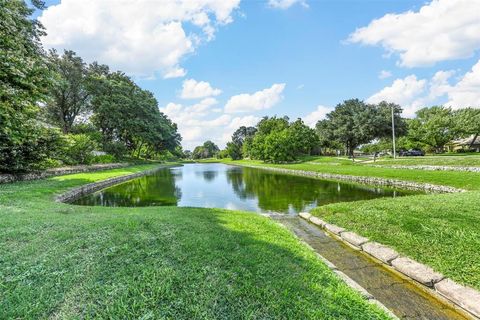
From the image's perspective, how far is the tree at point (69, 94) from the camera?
30.5m

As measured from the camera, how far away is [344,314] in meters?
2.46

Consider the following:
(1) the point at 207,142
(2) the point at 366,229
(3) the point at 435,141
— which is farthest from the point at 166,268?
(1) the point at 207,142

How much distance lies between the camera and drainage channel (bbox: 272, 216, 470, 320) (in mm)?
2873

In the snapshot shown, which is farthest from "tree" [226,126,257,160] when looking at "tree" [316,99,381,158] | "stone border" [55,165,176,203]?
"stone border" [55,165,176,203]

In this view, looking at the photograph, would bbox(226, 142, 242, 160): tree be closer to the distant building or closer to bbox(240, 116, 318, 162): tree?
bbox(240, 116, 318, 162): tree

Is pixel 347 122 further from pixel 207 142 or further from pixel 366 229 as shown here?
pixel 207 142

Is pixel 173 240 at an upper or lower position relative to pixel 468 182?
→ upper

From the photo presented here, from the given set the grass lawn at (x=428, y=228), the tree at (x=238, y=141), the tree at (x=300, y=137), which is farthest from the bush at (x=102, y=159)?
the tree at (x=238, y=141)

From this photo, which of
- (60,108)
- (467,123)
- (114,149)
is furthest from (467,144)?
(60,108)

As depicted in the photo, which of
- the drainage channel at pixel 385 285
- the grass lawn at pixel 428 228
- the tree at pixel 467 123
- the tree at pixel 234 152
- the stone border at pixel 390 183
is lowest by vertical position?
the stone border at pixel 390 183

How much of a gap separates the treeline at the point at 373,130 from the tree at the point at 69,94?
1129 inches

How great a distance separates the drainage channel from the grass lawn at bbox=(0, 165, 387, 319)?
564mm

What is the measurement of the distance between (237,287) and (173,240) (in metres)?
1.50

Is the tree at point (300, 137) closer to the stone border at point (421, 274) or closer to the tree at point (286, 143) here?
the tree at point (286, 143)
